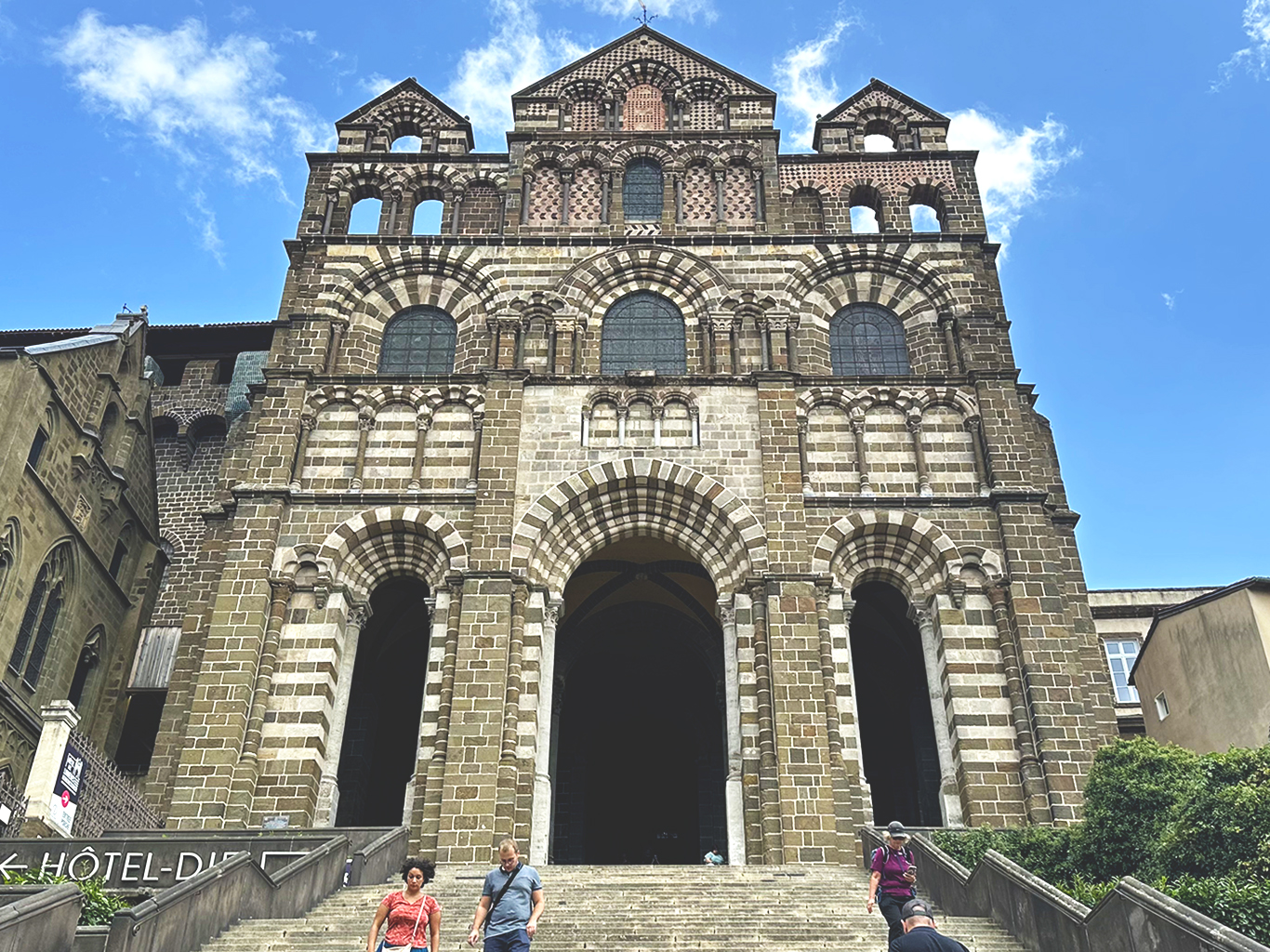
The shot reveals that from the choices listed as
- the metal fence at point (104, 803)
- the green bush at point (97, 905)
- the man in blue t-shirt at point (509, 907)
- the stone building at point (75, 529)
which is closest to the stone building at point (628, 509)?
the metal fence at point (104, 803)

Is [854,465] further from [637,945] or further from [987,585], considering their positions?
[637,945]

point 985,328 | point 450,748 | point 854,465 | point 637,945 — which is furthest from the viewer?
point 985,328

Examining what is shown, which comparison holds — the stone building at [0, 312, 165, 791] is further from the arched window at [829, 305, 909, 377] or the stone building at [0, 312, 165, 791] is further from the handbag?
the arched window at [829, 305, 909, 377]

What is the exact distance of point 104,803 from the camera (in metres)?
18.3

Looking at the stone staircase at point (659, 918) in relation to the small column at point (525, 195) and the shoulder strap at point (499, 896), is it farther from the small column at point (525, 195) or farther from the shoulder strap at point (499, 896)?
the small column at point (525, 195)

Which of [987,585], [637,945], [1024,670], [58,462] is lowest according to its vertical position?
[637,945]

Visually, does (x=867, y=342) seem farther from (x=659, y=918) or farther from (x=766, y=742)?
(x=659, y=918)

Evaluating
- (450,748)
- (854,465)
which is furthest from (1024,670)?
(450,748)

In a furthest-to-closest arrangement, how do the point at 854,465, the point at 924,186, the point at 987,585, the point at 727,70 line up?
the point at 727,70
the point at 924,186
the point at 854,465
the point at 987,585

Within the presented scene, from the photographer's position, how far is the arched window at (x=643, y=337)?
2505 cm

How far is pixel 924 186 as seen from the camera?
2758cm

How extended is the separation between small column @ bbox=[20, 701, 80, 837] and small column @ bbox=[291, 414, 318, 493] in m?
6.79

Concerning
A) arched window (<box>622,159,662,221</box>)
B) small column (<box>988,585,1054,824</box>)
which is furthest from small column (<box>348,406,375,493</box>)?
small column (<box>988,585,1054,824</box>)

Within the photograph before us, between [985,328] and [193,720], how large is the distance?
18.0 metres
